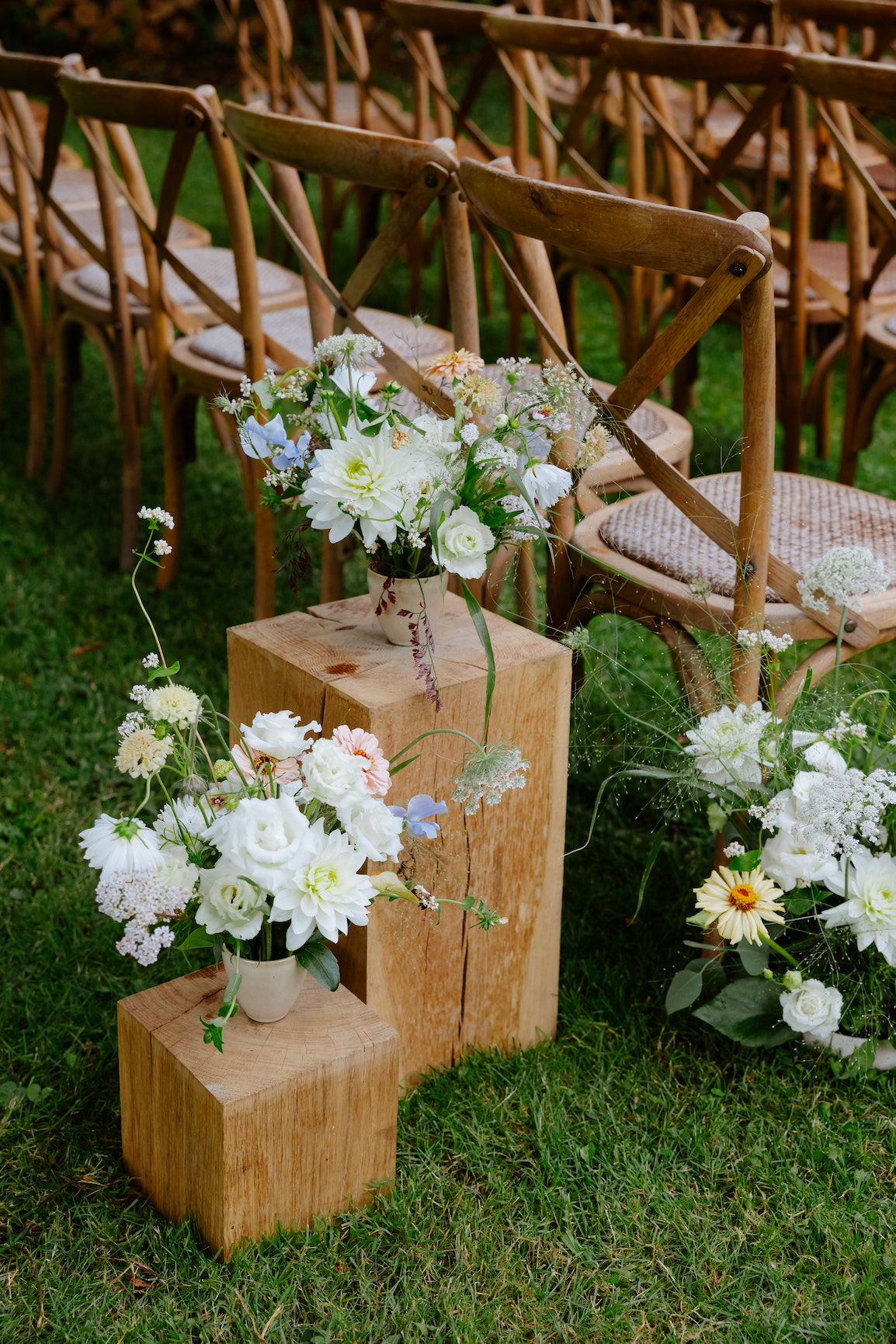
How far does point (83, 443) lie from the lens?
3.82 metres

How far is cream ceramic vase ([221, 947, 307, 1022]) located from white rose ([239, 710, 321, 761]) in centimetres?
22

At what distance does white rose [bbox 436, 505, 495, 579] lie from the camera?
1.42 m

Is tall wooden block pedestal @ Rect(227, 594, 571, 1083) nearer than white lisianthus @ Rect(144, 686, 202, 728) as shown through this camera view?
Answer: No

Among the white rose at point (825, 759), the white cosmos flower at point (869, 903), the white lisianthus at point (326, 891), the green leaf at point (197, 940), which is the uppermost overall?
the white lisianthus at point (326, 891)

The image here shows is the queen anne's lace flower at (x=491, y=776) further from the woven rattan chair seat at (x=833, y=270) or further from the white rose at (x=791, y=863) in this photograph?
the woven rattan chair seat at (x=833, y=270)

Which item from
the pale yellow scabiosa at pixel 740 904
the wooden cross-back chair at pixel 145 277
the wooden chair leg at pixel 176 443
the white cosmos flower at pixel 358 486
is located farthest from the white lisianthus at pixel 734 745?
the wooden chair leg at pixel 176 443

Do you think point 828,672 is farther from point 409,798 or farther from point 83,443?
point 83,443

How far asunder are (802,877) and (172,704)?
0.82 meters

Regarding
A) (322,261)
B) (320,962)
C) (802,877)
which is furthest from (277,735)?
(322,261)

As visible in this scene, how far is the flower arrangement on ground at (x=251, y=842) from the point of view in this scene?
4.15 ft

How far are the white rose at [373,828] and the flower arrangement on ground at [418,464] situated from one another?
175 mm

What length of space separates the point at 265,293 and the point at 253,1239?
82.6 inches

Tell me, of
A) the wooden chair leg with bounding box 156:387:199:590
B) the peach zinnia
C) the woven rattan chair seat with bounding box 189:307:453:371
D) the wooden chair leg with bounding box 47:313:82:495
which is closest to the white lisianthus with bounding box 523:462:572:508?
the peach zinnia

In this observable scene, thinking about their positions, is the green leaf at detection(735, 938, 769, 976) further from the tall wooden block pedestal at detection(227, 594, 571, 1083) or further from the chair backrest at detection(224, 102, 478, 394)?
the chair backrest at detection(224, 102, 478, 394)
